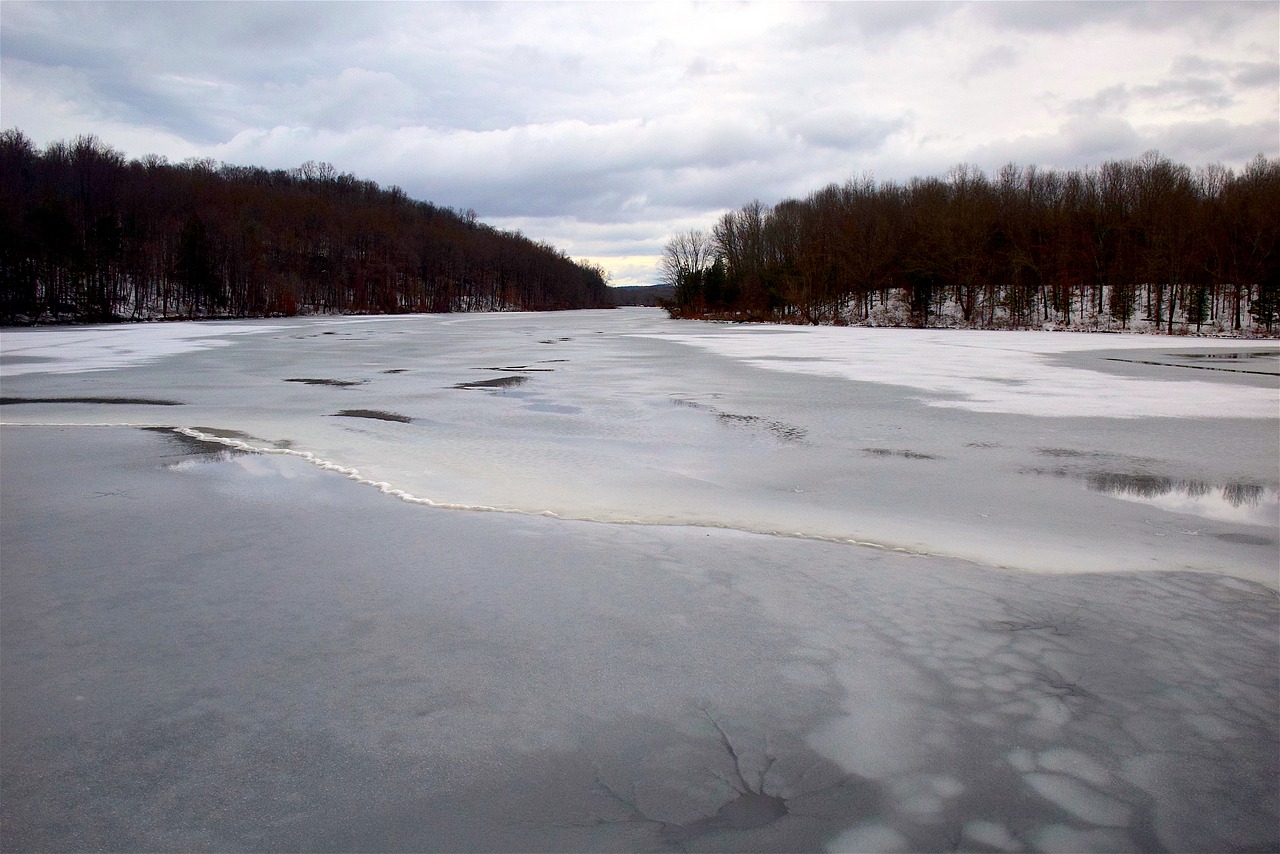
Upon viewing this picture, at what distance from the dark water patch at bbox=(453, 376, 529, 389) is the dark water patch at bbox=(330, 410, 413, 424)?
10.1ft

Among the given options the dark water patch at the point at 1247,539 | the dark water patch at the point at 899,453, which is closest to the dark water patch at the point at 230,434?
the dark water patch at the point at 899,453

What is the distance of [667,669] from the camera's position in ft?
10.1

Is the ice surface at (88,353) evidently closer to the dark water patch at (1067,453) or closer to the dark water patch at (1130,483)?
the dark water patch at (1067,453)

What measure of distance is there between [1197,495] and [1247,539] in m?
1.17

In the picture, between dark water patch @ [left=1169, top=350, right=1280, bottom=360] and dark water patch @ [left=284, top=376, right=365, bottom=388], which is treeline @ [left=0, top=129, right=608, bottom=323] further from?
dark water patch @ [left=1169, top=350, right=1280, bottom=360]

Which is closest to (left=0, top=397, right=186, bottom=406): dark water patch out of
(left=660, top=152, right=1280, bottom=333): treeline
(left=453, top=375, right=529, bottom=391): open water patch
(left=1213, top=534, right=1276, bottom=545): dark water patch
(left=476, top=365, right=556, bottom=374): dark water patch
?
(left=453, top=375, right=529, bottom=391): open water patch

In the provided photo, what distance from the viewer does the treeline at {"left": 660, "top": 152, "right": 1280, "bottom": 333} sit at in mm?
38562

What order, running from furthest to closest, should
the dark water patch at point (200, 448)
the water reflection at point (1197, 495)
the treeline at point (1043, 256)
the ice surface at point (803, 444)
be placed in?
the treeline at point (1043, 256), the dark water patch at point (200, 448), the water reflection at point (1197, 495), the ice surface at point (803, 444)

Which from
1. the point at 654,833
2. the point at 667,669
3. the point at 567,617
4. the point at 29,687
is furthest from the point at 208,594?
the point at 654,833

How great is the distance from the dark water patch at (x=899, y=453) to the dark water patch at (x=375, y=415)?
5.09m

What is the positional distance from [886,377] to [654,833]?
13170 millimetres

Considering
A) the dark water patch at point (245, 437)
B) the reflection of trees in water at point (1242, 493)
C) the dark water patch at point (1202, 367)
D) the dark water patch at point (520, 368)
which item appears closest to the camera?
the reflection of trees in water at point (1242, 493)

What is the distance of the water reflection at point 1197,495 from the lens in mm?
5336

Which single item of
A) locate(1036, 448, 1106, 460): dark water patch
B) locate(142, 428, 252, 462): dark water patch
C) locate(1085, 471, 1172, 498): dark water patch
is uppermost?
locate(142, 428, 252, 462): dark water patch
